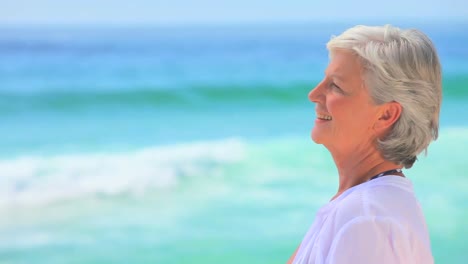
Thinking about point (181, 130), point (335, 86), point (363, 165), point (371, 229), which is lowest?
point (371, 229)

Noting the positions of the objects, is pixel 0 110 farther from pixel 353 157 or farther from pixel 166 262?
pixel 353 157

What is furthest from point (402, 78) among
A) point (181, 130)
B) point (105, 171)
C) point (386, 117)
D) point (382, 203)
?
point (181, 130)

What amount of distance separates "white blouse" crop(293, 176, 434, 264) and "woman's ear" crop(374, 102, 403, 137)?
0.29 feet

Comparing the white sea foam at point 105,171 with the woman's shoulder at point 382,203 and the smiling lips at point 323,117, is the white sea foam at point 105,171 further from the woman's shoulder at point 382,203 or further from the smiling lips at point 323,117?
the woman's shoulder at point 382,203

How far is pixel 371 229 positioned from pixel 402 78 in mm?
256

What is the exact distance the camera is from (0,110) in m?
8.32

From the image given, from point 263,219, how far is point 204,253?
81cm

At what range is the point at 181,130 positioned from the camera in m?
8.13

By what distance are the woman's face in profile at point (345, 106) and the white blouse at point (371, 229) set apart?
95mm

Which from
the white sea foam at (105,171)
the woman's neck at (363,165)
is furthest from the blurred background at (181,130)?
the woman's neck at (363,165)

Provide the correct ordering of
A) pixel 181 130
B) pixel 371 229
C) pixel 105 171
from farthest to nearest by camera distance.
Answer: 1. pixel 181 130
2. pixel 105 171
3. pixel 371 229

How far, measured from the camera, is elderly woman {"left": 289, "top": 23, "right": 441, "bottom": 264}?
1266 millimetres

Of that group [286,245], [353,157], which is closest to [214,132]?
[286,245]

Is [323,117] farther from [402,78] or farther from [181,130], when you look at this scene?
[181,130]
